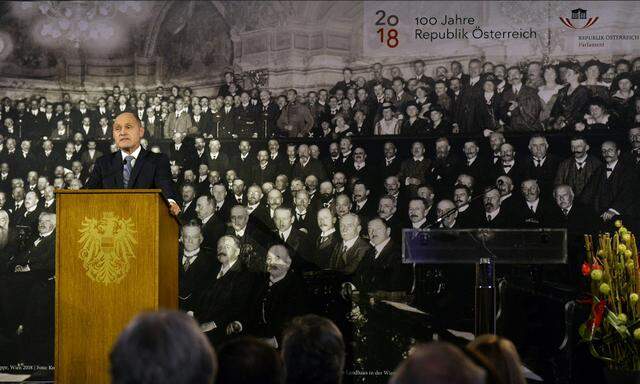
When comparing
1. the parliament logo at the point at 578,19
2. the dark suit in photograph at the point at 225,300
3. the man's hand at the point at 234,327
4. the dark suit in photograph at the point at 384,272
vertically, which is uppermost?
the parliament logo at the point at 578,19

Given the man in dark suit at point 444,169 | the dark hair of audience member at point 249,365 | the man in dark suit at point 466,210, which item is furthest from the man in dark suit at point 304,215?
the dark hair of audience member at point 249,365

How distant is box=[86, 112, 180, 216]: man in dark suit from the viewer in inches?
251

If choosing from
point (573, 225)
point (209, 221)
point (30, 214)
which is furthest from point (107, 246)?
point (573, 225)

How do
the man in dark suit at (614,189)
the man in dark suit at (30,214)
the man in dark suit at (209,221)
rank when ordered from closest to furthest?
the man in dark suit at (614,189), the man in dark suit at (209,221), the man in dark suit at (30,214)

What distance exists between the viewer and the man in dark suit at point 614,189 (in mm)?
7715

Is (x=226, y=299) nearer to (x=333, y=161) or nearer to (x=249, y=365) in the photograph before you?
A: (x=333, y=161)

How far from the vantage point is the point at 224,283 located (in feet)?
26.5

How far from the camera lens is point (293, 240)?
316 inches

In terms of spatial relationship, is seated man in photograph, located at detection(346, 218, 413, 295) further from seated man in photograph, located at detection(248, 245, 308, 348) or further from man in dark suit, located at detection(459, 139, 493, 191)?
man in dark suit, located at detection(459, 139, 493, 191)

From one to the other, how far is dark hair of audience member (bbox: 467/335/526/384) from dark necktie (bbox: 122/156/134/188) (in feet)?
11.7

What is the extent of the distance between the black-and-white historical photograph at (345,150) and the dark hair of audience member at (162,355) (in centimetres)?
469

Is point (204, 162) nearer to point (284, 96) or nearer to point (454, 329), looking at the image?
point (284, 96)

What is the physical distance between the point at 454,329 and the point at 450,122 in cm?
182

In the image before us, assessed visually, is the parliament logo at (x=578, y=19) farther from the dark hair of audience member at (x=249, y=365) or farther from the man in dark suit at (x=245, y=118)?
the dark hair of audience member at (x=249, y=365)
